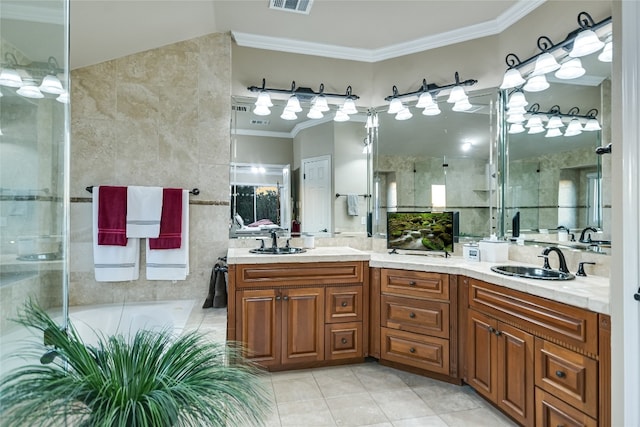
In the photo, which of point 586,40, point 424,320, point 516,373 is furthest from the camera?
point 424,320

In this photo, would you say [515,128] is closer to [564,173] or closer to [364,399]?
[564,173]

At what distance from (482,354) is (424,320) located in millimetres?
432

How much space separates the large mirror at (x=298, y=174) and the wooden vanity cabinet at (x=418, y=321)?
0.81m

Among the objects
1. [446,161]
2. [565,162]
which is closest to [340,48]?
[446,161]

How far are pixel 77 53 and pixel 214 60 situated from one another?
0.99m

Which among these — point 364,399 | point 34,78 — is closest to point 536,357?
point 364,399

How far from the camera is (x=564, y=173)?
232 centimetres

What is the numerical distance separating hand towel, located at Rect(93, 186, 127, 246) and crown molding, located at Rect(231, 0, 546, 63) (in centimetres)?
163

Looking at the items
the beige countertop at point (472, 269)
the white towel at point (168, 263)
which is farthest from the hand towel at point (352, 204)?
the white towel at point (168, 263)

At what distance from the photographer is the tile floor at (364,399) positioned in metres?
2.04

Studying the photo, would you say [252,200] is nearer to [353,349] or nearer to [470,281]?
[353,349]

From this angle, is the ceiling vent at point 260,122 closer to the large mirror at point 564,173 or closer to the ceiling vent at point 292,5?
the ceiling vent at point 292,5

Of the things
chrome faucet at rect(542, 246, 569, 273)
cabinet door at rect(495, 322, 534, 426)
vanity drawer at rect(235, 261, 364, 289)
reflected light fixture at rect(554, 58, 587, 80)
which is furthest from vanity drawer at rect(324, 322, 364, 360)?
reflected light fixture at rect(554, 58, 587, 80)

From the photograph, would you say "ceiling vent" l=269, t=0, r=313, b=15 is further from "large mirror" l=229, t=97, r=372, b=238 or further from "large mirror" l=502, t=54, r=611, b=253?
"large mirror" l=502, t=54, r=611, b=253
